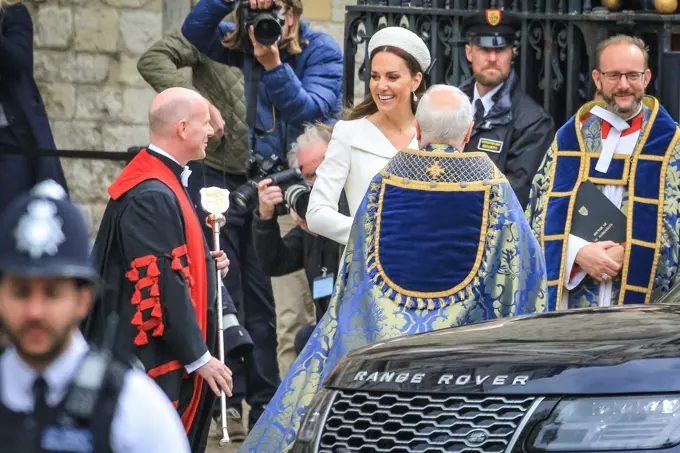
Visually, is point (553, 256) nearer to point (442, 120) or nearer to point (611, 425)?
point (442, 120)

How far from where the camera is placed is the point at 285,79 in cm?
907

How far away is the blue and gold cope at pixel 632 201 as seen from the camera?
7.86 m

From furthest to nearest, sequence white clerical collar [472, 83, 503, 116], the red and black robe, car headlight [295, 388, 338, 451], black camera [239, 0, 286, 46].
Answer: black camera [239, 0, 286, 46]
white clerical collar [472, 83, 503, 116]
the red and black robe
car headlight [295, 388, 338, 451]

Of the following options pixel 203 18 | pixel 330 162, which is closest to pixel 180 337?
pixel 330 162

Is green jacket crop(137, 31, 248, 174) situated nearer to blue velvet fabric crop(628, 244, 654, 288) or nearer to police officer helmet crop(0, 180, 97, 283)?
blue velvet fabric crop(628, 244, 654, 288)

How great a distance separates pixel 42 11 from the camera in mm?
13312

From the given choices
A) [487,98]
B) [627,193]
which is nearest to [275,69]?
[487,98]

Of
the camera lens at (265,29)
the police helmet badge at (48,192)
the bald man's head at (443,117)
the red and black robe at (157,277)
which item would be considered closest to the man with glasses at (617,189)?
the bald man's head at (443,117)

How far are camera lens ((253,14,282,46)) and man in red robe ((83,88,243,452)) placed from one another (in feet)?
6.41

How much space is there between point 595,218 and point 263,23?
2.12m

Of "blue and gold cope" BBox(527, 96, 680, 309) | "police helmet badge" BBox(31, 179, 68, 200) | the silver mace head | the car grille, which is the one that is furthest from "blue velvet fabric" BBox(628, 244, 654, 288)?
"police helmet badge" BBox(31, 179, 68, 200)

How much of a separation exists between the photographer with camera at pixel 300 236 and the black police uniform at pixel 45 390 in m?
5.12

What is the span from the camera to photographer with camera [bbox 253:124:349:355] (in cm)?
854

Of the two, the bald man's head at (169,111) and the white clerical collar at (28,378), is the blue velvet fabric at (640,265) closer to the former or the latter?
the bald man's head at (169,111)
